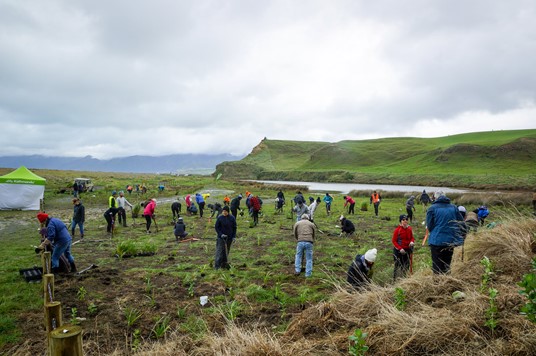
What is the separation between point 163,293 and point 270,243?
6.74m

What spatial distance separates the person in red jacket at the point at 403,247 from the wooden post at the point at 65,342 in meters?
7.59

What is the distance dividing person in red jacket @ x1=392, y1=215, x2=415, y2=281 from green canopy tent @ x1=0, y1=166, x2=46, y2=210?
27.4m

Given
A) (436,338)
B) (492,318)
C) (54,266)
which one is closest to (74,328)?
(436,338)

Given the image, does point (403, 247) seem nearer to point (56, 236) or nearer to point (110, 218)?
point (56, 236)

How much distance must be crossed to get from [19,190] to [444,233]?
3057cm

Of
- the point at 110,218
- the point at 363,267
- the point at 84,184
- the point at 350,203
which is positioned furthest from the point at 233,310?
the point at 84,184

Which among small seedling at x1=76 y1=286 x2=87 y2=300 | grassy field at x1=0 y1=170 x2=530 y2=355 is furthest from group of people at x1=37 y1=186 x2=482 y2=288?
small seedling at x1=76 y1=286 x2=87 y2=300

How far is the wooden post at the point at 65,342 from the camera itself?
2.85m

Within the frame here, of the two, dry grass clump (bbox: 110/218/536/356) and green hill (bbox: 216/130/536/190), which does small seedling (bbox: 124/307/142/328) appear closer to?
dry grass clump (bbox: 110/218/536/356)

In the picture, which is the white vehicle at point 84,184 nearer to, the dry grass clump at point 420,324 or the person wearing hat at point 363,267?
the person wearing hat at point 363,267

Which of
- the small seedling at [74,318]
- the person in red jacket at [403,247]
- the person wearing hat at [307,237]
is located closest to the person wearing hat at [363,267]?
the person in red jacket at [403,247]

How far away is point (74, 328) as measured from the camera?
9.89ft

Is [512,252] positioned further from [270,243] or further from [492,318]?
[270,243]

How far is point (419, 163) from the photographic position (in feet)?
313
